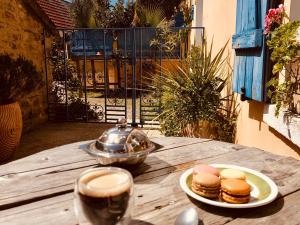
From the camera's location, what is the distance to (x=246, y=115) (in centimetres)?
316

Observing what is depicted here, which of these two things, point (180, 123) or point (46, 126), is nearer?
point (180, 123)

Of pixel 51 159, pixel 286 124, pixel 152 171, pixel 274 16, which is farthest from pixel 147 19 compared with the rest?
pixel 152 171

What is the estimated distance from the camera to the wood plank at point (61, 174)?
1.01 m

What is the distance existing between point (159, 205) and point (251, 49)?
220 cm

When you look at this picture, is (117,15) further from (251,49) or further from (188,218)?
(188,218)

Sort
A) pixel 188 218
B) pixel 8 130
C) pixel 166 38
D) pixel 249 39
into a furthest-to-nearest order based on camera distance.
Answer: pixel 166 38
pixel 8 130
pixel 249 39
pixel 188 218

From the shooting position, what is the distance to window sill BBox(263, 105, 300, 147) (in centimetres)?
184

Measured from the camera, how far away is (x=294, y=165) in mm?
1276

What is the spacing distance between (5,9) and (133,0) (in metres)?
8.73

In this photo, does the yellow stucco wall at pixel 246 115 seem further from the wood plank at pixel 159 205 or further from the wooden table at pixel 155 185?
the wood plank at pixel 159 205

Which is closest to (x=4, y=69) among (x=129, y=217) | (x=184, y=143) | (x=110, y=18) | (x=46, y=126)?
(x=46, y=126)

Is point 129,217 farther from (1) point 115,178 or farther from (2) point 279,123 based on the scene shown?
(2) point 279,123

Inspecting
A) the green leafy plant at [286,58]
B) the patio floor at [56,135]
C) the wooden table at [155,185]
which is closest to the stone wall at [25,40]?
the patio floor at [56,135]

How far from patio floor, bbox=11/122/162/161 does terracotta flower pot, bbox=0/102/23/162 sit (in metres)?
0.26
